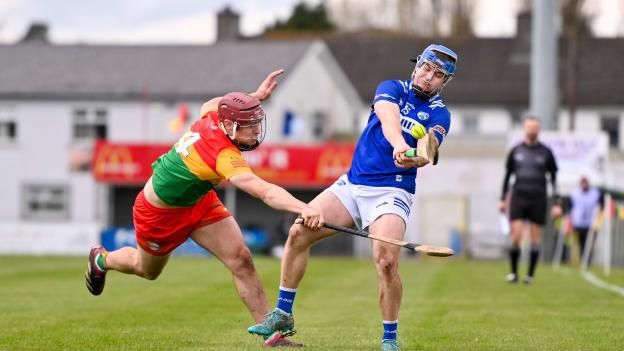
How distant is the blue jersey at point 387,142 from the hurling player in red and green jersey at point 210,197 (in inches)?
34.2

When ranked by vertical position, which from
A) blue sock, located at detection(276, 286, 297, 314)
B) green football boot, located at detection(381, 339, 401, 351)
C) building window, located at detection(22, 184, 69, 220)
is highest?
blue sock, located at detection(276, 286, 297, 314)

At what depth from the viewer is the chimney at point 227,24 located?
69.2m

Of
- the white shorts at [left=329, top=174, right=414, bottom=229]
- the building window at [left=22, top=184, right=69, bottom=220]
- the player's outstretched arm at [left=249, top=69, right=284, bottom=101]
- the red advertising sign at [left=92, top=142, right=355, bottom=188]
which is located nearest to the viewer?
the white shorts at [left=329, top=174, right=414, bottom=229]

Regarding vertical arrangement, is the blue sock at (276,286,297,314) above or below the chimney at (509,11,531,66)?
below

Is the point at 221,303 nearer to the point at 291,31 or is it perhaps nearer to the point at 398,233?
the point at 398,233

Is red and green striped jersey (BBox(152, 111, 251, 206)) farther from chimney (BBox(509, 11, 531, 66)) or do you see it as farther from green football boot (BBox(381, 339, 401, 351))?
chimney (BBox(509, 11, 531, 66))

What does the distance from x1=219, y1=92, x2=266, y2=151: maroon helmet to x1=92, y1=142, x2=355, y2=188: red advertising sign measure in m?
34.9

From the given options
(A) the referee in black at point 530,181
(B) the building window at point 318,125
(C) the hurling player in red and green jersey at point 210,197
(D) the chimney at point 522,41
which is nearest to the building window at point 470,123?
(D) the chimney at point 522,41

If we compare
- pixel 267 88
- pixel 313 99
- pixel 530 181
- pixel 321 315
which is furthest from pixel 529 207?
pixel 313 99

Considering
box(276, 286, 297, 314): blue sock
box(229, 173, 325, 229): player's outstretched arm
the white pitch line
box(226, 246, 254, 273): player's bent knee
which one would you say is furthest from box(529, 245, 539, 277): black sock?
box(229, 173, 325, 229): player's outstretched arm

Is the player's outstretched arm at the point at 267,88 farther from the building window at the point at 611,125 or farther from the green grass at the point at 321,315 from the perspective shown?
the building window at the point at 611,125

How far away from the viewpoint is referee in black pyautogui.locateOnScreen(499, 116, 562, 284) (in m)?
18.1

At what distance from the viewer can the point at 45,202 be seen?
55156 mm

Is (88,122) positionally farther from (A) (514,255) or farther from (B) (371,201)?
(B) (371,201)
